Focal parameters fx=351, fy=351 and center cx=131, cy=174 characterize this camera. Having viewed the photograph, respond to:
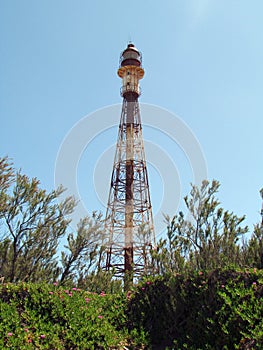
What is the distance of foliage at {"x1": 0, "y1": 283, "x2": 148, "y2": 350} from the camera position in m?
4.24

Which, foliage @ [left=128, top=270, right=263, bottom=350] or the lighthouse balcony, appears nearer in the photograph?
foliage @ [left=128, top=270, right=263, bottom=350]

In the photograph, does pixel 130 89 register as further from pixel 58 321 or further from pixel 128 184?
pixel 58 321

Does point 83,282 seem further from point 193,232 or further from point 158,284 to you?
point 158,284

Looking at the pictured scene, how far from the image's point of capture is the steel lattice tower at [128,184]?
48.3 ft

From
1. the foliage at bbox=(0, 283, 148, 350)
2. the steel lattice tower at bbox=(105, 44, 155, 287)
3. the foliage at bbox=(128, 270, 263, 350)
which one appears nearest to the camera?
the foliage at bbox=(128, 270, 263, 350)

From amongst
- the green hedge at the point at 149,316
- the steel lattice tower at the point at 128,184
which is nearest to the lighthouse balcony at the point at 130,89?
the steel lattice tower at the point at 128,184

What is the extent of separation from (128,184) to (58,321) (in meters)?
11.7

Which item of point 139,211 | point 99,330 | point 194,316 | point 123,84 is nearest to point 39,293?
point 99,330

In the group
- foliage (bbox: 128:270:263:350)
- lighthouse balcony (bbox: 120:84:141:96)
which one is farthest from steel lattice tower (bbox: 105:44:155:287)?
foliage (bbox: 128:270:263:350)

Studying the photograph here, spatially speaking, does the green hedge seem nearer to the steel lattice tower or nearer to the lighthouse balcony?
the steel lattice tower

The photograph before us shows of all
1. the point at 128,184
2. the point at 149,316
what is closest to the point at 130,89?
the point at 128,184

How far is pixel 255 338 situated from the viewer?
3781 mm

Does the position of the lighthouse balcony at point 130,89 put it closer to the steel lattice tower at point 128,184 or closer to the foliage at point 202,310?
the steel lattice tower at point 128,184

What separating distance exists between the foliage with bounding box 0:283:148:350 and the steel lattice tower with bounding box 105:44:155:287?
7.93m
